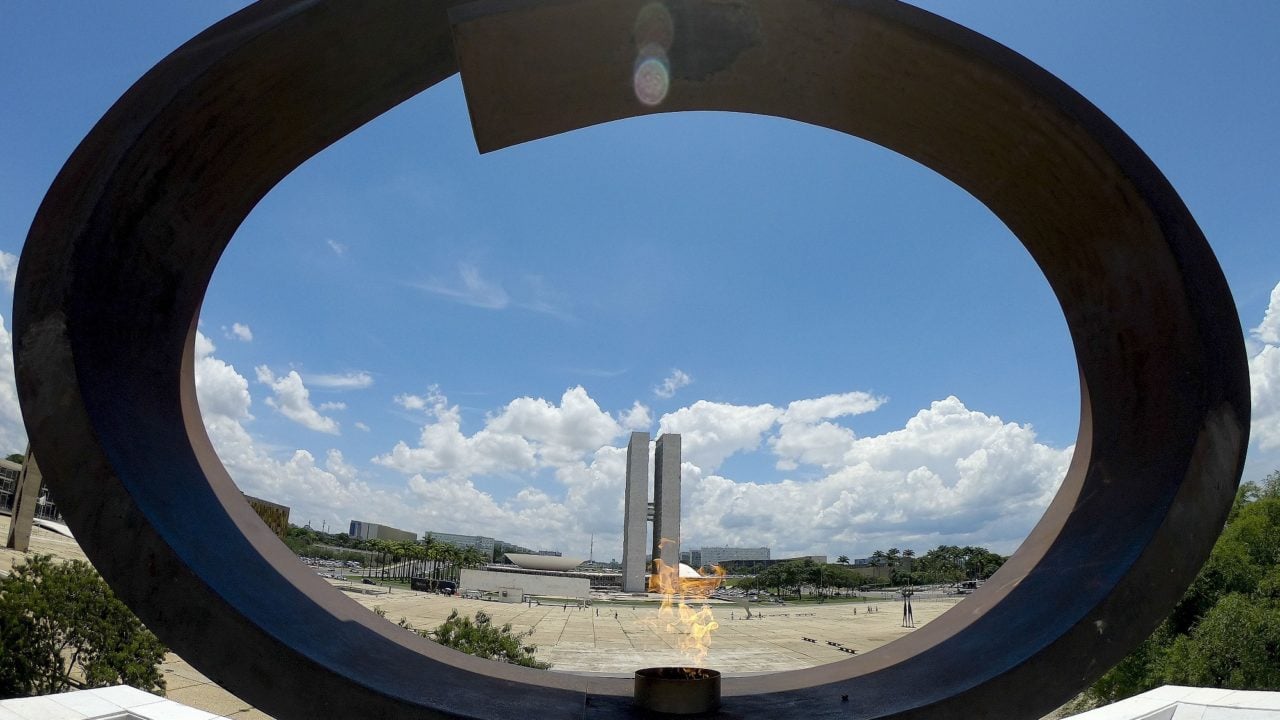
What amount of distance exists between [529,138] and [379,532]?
13282 centimetres

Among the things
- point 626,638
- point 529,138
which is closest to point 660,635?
point 626,638

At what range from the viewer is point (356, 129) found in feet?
14.4

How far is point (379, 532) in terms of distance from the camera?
412 feet

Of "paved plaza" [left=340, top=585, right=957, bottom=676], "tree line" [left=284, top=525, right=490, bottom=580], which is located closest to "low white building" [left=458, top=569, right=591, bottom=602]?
"paved plaza" [left=340, top=585, right=957, bottom=676]

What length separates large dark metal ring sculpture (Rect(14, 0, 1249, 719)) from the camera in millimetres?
3225

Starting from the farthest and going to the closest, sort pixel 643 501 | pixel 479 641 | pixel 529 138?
pixel 643 501 → pixel 479 641 → pixel 529 138

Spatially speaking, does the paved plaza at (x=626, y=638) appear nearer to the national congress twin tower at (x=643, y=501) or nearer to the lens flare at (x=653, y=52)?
the lens flare at (x=653, y=52)

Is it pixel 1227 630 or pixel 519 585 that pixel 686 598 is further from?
pixel 519 585

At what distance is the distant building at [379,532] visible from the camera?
120 meters

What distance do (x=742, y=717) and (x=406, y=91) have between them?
4.05 meters

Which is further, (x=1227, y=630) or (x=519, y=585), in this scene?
(x=519, y=585)

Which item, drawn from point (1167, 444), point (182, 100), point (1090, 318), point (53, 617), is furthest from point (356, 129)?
point (53, 617)

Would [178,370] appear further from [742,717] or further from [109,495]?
[742,717]

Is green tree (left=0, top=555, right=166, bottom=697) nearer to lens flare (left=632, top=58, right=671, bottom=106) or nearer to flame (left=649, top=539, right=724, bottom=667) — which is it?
flame (left=649, top=539, right=724, bottom=667)
